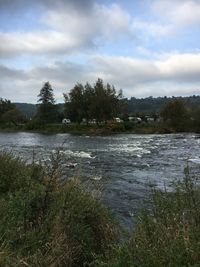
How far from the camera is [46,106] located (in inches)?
5399

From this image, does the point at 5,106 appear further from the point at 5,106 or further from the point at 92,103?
the point at 92,103

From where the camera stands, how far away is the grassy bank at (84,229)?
6.82m

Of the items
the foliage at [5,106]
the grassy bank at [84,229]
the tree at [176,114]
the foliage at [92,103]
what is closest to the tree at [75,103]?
the foliage at [92,103]

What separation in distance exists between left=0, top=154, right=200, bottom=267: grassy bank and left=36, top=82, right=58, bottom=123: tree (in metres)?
124

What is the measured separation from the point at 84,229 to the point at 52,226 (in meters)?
0.80

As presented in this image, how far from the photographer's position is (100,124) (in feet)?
406

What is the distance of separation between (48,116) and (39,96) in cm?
730

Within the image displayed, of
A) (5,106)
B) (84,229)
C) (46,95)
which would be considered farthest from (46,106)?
(84,229)

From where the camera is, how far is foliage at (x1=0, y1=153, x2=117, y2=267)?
8.12m

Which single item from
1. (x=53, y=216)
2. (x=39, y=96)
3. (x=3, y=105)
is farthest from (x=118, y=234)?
(x=3, y=105)

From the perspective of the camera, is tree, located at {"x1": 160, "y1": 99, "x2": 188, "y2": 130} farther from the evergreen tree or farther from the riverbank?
the evergreen tree

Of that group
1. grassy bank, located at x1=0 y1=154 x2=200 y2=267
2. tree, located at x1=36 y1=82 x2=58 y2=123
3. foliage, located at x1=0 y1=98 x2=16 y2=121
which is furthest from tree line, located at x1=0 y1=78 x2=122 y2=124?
grassy bank, located at x1=0 y1=154 x2=200 y2=267

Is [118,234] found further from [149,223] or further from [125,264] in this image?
[125,264]

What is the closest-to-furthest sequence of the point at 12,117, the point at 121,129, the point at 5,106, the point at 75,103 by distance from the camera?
the point at 121,129, the point at 75,103, the point at 12,117, the point at 5,106
